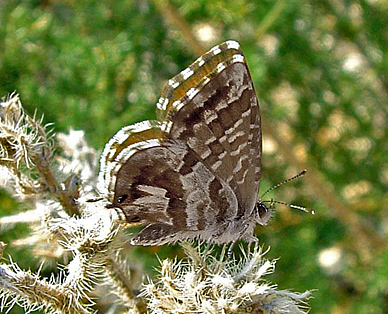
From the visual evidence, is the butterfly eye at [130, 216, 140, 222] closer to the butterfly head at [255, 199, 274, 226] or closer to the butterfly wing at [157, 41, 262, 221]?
the butterfly wing at [157, 41, 262, 221]

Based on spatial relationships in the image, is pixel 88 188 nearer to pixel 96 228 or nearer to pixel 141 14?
pixel 96 228

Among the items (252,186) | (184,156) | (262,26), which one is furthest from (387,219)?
(184,156)

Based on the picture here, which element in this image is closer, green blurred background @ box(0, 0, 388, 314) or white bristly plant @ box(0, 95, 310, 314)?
white bristly plant @ box(0, 95, 310, 314)

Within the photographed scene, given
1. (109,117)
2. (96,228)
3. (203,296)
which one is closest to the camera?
(203,296)

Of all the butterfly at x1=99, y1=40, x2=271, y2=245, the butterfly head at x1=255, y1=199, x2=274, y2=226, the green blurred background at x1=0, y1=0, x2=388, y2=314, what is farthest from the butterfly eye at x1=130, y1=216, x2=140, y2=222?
the green blurred background at x1=0, y1=0, x2=388, y2=314

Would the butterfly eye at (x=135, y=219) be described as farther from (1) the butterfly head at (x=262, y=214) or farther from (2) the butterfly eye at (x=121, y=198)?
(1) the butterfly head at (x=262, y=214)

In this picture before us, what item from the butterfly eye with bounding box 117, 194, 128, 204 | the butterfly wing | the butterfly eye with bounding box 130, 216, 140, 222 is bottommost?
the butterfly eye with bounding box 130, 216, 140, 222

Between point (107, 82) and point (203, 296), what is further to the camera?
point (107, 82)
